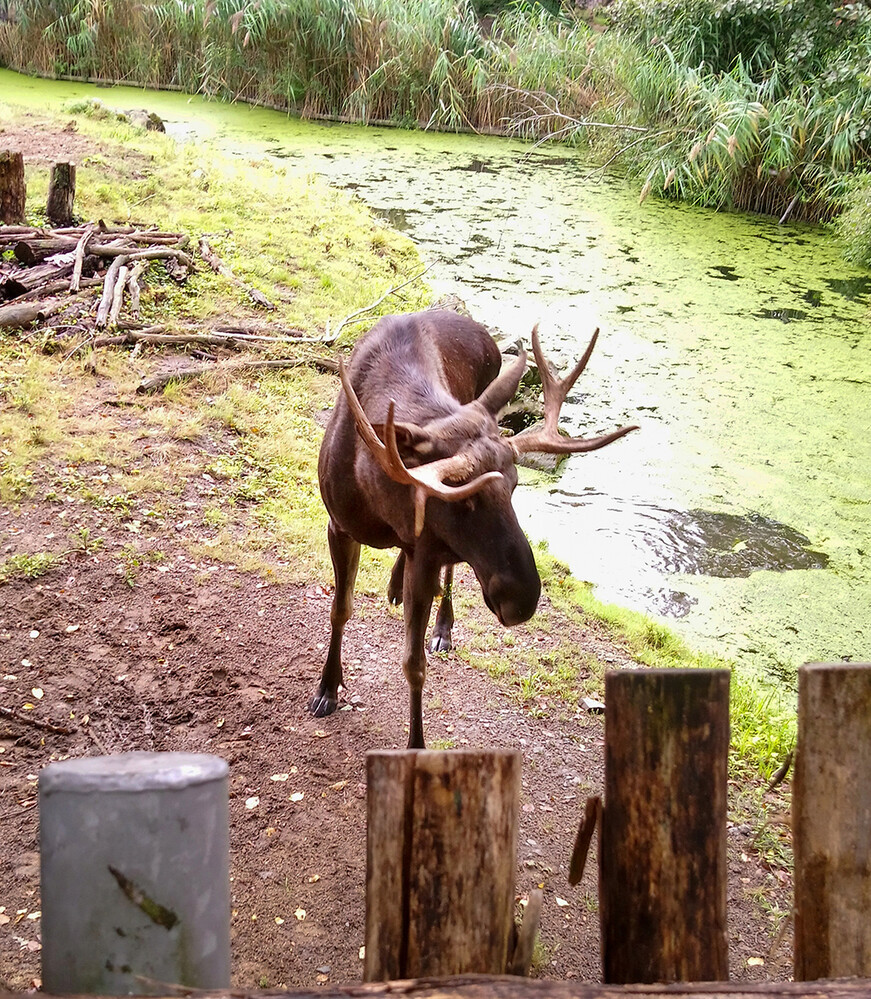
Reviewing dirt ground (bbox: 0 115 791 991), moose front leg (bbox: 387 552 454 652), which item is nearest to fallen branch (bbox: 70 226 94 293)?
dirt ground (bbox: 0 115 791 991)

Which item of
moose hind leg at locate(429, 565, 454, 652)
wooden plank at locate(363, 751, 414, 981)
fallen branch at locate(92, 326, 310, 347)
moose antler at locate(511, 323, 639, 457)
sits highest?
moose antler at locate(511, 323, 639, 457)

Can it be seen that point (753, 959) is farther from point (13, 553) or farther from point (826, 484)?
point (826, 484)

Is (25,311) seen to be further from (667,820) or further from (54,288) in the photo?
(667,820)

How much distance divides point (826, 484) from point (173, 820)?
18.3 ft

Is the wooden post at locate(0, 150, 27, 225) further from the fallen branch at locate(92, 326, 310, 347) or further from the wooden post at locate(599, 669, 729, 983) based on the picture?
the wooden post at locate(599, 669, 729, 983)

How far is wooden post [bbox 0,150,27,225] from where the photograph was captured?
7.70m

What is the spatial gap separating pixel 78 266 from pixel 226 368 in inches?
60.3

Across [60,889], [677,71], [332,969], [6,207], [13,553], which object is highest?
[677,71]

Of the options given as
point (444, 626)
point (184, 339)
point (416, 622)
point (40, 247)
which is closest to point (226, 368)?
point (184, 339)

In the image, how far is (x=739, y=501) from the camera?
609cm

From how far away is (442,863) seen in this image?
66.3 inches

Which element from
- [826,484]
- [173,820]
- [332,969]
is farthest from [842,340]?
[173,820]

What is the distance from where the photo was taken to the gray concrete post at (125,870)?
1482mm

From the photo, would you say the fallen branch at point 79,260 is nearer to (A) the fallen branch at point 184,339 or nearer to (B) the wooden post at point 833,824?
(A) the fallen branch at point 184,339
